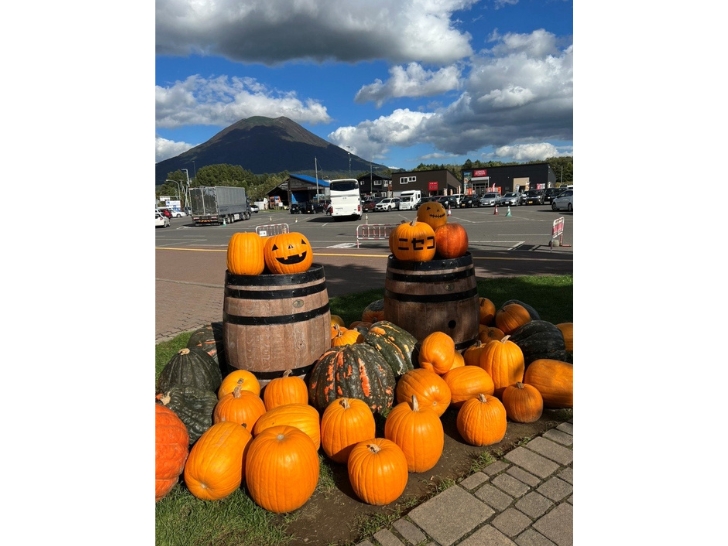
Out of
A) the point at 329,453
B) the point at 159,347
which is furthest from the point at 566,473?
the point at 159,347

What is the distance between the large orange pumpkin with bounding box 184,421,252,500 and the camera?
2.66 meters

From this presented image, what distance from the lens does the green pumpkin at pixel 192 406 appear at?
3160mm

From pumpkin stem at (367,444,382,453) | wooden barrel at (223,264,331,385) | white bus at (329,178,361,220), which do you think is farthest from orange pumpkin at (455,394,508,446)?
white bus at (329,178,361,220)

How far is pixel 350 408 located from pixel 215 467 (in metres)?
0.91

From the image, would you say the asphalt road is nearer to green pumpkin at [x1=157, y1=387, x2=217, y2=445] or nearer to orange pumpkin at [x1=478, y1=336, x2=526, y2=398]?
green pumpkin at [x1=157, y1=387, x2=217, y2=445]

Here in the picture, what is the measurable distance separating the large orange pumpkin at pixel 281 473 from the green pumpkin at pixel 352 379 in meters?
0.71

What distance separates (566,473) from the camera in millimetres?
2805

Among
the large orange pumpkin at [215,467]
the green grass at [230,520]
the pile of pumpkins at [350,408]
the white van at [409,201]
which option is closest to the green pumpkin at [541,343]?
the pile of pumpkins at [350,408]

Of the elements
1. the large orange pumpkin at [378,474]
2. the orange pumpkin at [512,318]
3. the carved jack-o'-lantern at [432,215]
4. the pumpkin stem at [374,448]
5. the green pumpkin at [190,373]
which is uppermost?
the carved jack-o'-lantern at [432,215]

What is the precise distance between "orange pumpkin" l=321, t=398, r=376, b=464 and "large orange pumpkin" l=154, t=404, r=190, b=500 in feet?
2.93

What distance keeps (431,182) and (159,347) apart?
283ft

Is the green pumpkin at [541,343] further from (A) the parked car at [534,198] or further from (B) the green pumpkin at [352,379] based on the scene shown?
(A) the parked car at [534,198]

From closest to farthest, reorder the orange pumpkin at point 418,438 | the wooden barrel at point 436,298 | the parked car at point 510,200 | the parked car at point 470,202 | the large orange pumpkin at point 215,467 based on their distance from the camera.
Answer: the large orange pumpkin at point 215,467 < the orange pumpkin at point 418,438 < the wooden barrel at point 436,298 < the parked car at point 510,200 < the parked car at point 470,202

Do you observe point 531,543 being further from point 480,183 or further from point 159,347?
point 480,183
